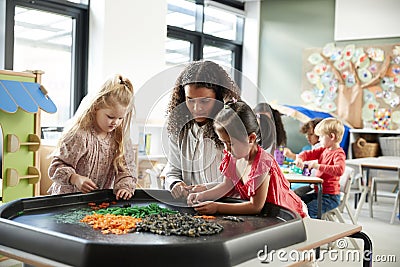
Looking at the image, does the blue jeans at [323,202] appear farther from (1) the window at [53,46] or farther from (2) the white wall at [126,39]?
(1) the window at [53,46]

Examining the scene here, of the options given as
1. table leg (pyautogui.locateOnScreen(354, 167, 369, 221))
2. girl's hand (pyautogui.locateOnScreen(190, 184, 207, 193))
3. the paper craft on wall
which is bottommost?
table leg (pyautogui.locateOnScreen(354, 167, 369, 221))

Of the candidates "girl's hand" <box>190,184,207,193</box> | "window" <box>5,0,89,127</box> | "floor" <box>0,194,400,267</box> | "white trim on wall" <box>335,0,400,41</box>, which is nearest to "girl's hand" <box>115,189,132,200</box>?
"girl's hand" <box>190,184,207,193</box>

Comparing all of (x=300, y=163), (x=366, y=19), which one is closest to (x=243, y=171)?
(x=300, y=163)

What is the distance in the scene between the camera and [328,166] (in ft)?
11.9

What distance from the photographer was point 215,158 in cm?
186

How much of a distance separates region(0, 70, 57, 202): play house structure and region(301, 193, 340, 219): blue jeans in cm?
182

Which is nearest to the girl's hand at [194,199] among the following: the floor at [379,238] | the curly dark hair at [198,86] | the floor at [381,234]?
the curly dark hair at [198,86]

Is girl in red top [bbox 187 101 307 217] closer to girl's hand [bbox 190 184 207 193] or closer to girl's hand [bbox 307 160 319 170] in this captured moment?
girl's hand [bbox 190 184 207 193]

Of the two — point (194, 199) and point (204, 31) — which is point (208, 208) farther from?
point (204, 31)

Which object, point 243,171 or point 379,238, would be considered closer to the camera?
point 243,171

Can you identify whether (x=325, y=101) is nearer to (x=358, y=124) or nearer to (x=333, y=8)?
(x=358, y=124)

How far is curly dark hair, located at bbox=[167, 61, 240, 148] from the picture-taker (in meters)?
1.81

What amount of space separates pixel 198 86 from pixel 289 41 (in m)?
5.79

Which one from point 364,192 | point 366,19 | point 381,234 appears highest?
point 366,19
